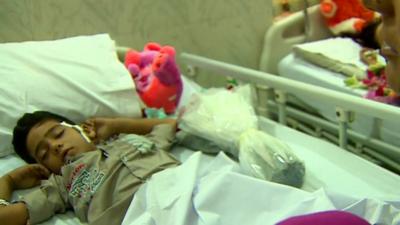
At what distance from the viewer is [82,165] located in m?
1.38

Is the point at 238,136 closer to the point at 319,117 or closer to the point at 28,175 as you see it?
the point at 28,175

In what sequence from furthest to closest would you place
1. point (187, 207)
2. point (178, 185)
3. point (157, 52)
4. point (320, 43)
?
point (320, 43) → point (157, 52) → point (178, 185) → point (187, 207)

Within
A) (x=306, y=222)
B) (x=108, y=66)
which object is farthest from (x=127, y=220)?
(x=108, y=66)

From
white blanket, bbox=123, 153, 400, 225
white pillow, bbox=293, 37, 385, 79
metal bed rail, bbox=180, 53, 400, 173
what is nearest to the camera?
white blanket, bbox=123, 153, 400, 225

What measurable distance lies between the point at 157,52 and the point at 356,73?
2.88 feet

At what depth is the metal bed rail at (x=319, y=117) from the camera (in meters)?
1.36

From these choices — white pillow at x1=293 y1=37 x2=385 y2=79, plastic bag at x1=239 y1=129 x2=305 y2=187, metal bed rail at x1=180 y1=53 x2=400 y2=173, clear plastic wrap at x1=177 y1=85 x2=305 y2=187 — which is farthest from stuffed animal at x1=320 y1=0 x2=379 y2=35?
plastic bag at x1=239 y1=129 x2=305 y2=187

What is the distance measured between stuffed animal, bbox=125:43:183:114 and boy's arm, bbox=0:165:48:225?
1.77 feet

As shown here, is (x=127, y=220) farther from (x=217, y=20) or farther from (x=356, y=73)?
(x=217, y=20)

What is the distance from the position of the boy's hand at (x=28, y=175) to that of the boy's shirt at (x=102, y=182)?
2.9 inches

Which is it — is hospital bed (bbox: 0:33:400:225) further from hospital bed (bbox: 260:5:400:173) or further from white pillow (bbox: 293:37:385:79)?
white pillow (bbox: 293:37:385:79)

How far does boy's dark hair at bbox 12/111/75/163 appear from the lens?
1493mm

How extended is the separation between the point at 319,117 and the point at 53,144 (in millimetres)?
1289

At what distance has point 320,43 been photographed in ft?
7.64
